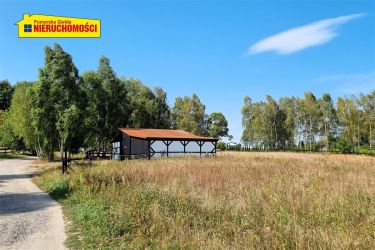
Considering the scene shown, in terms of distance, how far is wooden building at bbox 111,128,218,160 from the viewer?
42.2m

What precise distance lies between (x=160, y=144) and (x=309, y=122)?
56.0 metres

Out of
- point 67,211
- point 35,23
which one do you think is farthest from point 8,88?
point 67,211

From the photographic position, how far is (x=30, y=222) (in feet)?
35.6

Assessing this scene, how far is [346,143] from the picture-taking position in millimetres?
64250

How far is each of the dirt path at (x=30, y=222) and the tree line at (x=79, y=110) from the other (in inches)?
503

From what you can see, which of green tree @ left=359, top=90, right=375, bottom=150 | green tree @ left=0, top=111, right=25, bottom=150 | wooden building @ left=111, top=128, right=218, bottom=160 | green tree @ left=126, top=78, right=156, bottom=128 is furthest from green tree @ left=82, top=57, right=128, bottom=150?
green tree @ left=359, top=90, right=375, bottom=150

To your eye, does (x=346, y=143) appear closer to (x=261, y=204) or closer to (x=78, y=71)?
(x=78, y=71)

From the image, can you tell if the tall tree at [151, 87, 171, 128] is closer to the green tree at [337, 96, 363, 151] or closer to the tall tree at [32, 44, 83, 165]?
the green tree at [337, 96, 363, 151]

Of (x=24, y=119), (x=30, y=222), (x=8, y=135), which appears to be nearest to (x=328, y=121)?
(x=24, y=119)

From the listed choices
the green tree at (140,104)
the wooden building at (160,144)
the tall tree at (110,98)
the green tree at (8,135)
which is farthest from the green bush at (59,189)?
the green tree at (140,104)

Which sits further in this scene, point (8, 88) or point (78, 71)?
point (8, 88)

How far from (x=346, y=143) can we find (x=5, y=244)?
64540 millimetres

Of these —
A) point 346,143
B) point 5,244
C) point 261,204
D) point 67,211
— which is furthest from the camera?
point 346,143

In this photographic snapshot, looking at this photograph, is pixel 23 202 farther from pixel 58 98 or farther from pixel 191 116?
pixel 191 116
